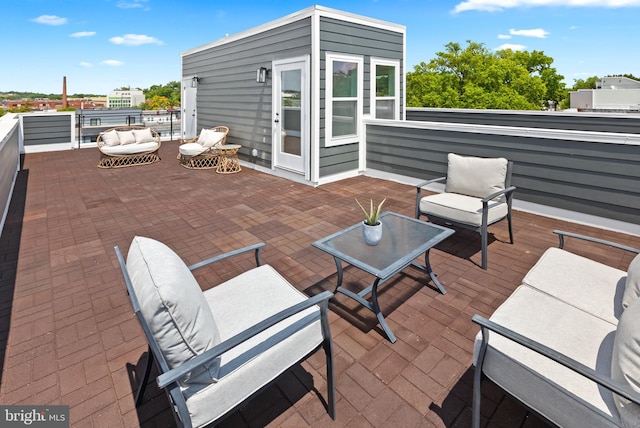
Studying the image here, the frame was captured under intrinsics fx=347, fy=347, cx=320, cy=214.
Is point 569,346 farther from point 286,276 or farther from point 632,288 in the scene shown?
point 286,276

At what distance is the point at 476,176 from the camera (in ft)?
11.5

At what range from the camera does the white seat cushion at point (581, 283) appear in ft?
5.68

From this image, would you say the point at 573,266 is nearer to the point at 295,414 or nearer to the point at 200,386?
the point at 295,414

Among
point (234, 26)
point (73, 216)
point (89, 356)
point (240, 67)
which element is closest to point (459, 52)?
point (234, 26)

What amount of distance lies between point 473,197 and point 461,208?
1.42ft

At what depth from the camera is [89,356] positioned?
6.59 ft

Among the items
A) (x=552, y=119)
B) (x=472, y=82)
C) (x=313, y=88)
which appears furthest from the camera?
(x=472, y=82)

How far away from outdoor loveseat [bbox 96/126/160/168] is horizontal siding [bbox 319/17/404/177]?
14.2ft

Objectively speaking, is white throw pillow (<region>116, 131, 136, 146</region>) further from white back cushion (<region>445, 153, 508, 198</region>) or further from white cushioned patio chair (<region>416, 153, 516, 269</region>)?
white back cushion (<region>445, 153, 508, 198</region>)

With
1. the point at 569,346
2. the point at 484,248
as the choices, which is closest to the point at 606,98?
the point at 484,248

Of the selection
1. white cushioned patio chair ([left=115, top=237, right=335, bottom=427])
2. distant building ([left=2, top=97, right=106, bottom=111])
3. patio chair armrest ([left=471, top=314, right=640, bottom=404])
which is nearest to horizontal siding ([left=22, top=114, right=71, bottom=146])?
white cushioned patio chair ([left=115, top=237, right=335, bottom=427])

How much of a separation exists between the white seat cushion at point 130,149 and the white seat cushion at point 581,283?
7838mm

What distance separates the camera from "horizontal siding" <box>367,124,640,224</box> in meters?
3.77

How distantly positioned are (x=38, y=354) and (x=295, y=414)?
5.17 ft
